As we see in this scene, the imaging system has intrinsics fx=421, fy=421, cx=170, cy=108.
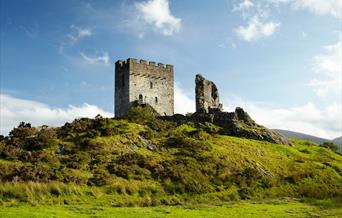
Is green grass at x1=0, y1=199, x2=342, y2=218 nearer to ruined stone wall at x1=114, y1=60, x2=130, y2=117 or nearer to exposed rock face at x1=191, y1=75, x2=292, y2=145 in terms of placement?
exposed rock face at x1=191, y1=75, x2=292, y2=145

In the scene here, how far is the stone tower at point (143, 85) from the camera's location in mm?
65875

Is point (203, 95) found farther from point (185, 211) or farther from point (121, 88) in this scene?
point (185, 211)

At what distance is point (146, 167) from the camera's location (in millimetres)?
33875

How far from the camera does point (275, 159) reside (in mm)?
42312

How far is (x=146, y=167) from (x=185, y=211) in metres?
10.3

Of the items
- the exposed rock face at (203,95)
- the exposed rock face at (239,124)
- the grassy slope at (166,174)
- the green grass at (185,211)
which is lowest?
the green grass at (185,211)

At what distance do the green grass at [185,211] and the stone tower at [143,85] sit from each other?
131 ft

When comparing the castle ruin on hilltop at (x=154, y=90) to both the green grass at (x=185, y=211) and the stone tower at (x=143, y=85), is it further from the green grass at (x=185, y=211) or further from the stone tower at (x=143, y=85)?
the green grass at (x=185, y=211)

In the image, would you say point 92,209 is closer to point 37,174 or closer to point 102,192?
point 102,192

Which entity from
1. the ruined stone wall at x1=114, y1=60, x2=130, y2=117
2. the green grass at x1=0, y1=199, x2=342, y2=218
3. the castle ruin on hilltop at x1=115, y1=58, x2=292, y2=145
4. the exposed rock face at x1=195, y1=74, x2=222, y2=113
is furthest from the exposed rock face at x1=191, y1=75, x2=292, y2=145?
the green grass at x1=0, y1=199, x2=342, y2=218

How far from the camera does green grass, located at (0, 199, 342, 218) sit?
21.1 m

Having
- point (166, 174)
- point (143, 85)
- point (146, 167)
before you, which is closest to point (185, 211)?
point (166, 174)

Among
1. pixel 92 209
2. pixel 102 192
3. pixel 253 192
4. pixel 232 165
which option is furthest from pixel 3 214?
pixel 232 165

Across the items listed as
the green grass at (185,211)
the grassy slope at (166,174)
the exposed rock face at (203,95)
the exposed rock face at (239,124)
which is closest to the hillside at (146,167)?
the grassy slope at (166,174)
